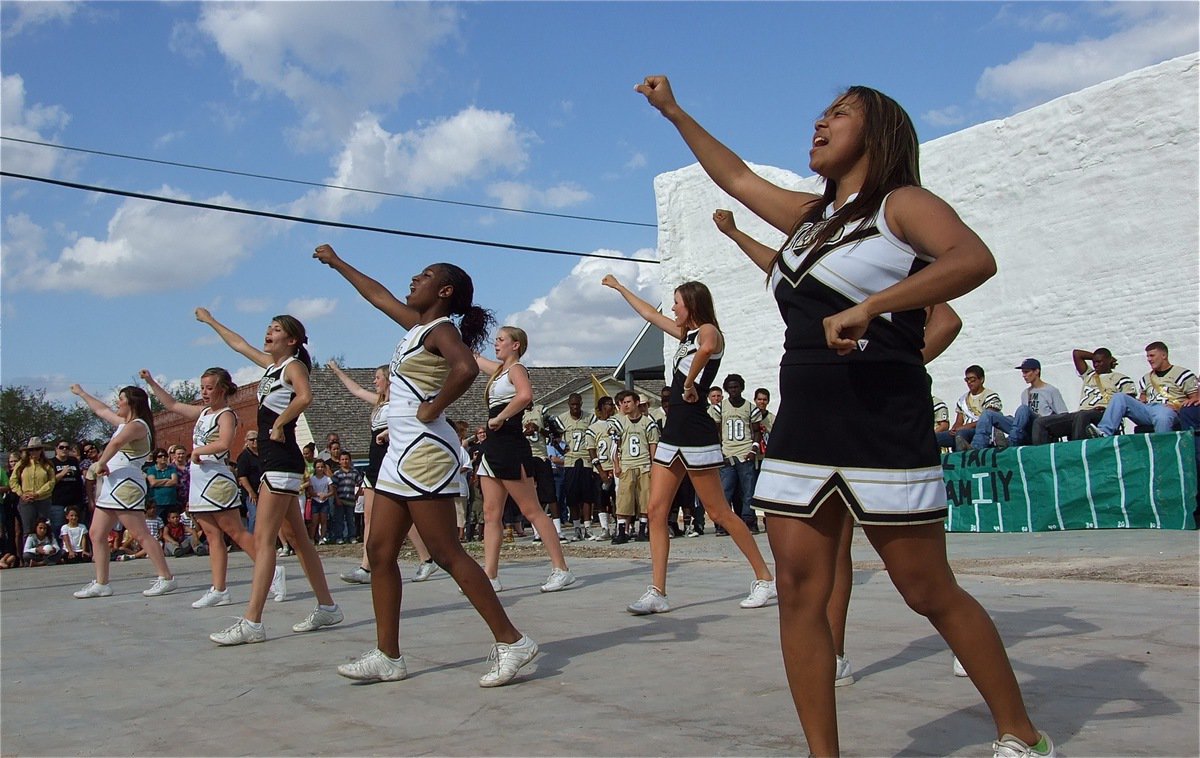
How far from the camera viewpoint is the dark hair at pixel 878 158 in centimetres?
299

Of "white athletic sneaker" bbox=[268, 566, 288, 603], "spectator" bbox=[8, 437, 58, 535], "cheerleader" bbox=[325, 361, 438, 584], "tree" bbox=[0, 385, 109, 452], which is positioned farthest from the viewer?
"tree" bbox=[0, 385, 109, 452]

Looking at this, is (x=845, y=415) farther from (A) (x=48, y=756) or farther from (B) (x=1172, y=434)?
(B) (x=1172, y=434)

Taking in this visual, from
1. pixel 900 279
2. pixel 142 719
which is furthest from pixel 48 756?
pixel 900 279

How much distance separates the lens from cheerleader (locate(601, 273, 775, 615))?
21.2 ft

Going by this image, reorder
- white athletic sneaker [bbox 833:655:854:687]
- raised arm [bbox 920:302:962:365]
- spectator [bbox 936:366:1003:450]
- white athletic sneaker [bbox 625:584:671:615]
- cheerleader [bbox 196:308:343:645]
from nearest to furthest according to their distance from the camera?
raised arm [bbox 920:302:962:365]
white athletic sneaker [bbox 833:655:854:687]
cheerleader [bbox 196:308:343:645]
white athletic sneaker [bbox 625:584:671:615]
spectator [bbox 936:366:1003:450]

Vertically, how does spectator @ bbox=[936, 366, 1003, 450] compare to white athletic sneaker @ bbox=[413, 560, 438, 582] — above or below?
above

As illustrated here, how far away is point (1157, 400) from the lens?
11.1 m

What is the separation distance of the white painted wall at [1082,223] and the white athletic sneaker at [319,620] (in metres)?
10.1

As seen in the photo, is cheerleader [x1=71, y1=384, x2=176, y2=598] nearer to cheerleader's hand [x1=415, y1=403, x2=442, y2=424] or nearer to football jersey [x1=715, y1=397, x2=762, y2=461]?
cheerleader's hand [x1=415, y1=403, x2=442, y2=424]

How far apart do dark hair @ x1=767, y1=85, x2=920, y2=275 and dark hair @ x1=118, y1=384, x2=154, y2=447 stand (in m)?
7.75

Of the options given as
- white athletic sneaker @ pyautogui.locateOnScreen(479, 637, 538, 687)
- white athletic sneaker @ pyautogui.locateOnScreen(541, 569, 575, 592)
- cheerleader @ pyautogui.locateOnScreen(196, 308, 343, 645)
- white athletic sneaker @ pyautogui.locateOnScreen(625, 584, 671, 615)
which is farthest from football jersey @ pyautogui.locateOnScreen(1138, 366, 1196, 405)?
Answer: white athletic sneaker @ pyautogui.locateOnScreen(479, 637, 538, 687)

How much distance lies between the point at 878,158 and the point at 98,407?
29.2ft

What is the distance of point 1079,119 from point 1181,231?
6.94 feet

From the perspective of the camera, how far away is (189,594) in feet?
31.2
